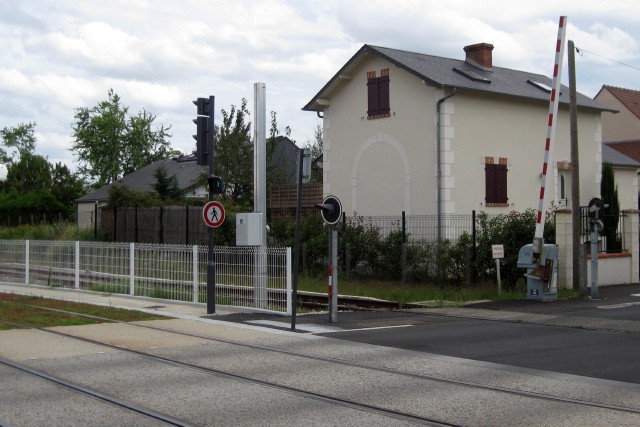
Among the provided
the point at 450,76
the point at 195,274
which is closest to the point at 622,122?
the point at 450,76

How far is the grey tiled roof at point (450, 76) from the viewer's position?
1027 inches

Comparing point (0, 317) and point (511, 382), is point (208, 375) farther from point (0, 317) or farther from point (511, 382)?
point (0, 317)

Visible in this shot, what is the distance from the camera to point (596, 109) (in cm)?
3033

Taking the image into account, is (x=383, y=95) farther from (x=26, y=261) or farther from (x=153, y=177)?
(x=153, y=177)

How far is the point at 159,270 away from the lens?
64.5 ft

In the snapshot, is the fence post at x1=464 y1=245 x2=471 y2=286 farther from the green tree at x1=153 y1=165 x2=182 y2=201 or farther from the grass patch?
the green tree at x1=153 y1=165 x2=182 y2=201

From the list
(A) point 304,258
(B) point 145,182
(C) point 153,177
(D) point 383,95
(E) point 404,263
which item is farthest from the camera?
(B) point 145,182

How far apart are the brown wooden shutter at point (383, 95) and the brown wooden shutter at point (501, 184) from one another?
427 cm

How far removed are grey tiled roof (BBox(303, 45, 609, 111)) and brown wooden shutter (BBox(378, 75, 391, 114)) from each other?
35.4 inches

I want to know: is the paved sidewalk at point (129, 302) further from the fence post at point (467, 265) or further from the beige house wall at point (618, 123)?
the beige house wall at point (618, 123)

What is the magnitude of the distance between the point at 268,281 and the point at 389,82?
12843 millimetres

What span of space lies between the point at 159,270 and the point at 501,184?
13.0 metres

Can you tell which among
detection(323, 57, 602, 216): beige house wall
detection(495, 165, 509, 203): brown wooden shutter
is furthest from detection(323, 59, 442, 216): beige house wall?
detection(495, 165, 509, 203): brown wooden shutter

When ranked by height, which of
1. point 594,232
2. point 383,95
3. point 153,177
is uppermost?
point 383,95
